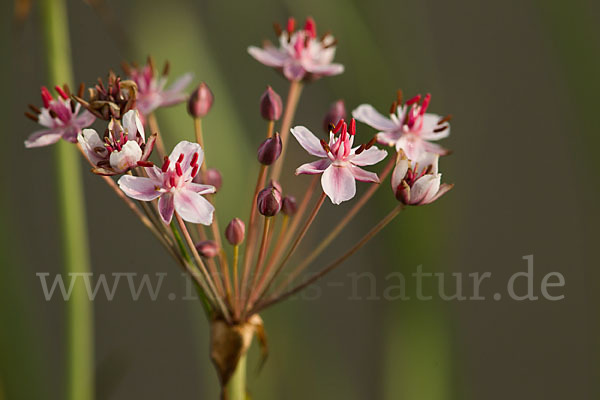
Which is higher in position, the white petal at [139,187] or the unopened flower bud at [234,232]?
the white petal at [139,187]

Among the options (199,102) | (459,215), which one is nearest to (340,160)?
(199,102)

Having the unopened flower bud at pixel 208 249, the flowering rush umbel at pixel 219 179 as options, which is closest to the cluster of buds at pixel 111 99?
the flowering rush umbel at pixel 219 179

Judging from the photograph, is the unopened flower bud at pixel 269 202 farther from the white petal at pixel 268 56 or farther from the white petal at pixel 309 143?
the white petal at pixel 268 56

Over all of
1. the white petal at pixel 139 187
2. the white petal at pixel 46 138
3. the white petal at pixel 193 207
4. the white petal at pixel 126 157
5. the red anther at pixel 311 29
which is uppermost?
the red anther at pixel 311 29

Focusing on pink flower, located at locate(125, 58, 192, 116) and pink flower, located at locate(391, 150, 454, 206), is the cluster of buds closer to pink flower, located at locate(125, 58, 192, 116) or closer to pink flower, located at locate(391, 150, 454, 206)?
pink flower, located at locate(125, 58, 192, 116)

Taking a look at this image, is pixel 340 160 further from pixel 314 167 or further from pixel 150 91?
pixel 150 91
